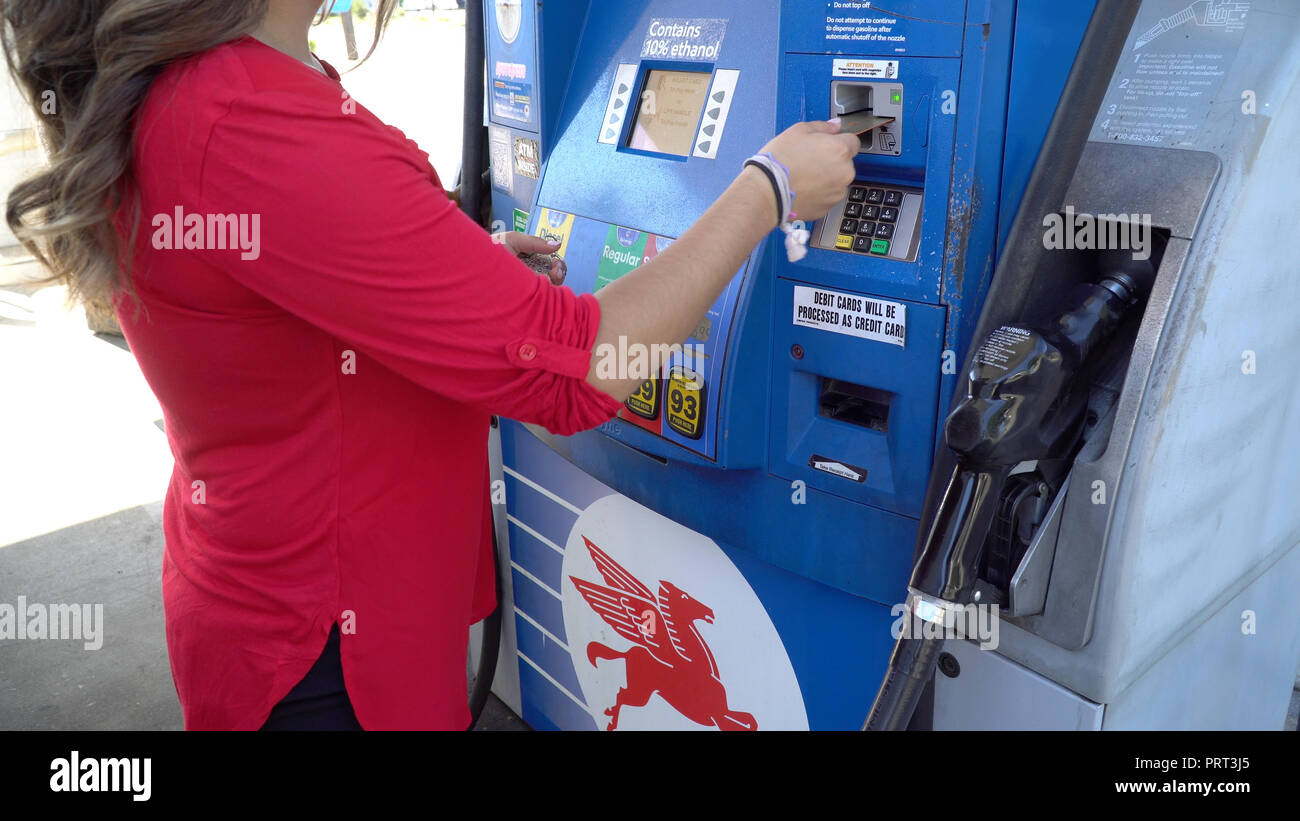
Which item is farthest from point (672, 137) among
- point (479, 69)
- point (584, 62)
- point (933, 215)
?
point (479, 69)

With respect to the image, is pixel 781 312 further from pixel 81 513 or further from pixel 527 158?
→ pixel 81 513

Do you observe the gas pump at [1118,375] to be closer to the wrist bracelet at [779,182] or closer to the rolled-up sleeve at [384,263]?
the wrist bracelet at [779,182]

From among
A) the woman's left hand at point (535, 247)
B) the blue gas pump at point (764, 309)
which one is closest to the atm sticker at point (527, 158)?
the blue gas pump at point (764, 309)

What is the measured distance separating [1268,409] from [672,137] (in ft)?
3.25

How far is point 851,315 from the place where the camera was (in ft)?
4.69

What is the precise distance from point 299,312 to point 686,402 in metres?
0.71

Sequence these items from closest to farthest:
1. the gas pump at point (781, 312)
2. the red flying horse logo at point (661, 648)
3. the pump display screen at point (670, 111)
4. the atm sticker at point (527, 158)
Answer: the gas pump at point (781, 312)
the pump display screen at point (670, 111)
the red flying horse logo at point (661, 648)
the atm sticker at point (527, 158)

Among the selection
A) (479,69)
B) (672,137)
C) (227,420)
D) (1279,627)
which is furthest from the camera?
(479,69)

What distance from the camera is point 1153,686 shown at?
4.61 feet

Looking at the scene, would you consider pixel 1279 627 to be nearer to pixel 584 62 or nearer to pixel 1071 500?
pixel 1071 500

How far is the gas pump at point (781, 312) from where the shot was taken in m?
1.30

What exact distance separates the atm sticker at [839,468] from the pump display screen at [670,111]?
56 centimetres

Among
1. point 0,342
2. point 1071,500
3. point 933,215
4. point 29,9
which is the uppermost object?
point 29,9

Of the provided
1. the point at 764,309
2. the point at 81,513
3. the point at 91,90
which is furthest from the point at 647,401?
the point at 81,513
